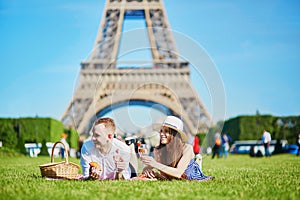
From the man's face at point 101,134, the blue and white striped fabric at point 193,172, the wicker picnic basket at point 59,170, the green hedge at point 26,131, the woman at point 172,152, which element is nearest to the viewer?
the man's face at point 101,134

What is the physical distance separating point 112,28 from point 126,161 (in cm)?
2773

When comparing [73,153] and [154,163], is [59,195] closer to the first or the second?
[154,163]

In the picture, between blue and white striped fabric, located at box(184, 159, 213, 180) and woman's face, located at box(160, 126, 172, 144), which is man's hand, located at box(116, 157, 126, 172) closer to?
woman's face, located at box(160, 126, 172, 144)

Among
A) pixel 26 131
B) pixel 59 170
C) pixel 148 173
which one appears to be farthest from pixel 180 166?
pixel 26 131

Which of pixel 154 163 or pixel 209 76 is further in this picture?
pixel 209 76

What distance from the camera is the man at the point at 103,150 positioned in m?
5.08

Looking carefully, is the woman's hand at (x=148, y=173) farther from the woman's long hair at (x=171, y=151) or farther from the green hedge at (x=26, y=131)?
the green hedge at (x=26, y=131)

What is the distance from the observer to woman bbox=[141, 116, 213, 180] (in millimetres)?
5223

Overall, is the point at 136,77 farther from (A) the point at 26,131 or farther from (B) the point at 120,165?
(B) the point at 120,165

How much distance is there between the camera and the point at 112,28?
106 feet

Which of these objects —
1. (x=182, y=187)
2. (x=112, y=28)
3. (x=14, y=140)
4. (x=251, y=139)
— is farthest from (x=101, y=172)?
(x=112, y=28)

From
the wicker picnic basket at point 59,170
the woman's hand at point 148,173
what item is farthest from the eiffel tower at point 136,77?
the woman's hand at point 148,173

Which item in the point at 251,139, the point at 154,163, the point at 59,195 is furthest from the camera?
the point at 251,139

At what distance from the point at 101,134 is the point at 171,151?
2.89 ft
